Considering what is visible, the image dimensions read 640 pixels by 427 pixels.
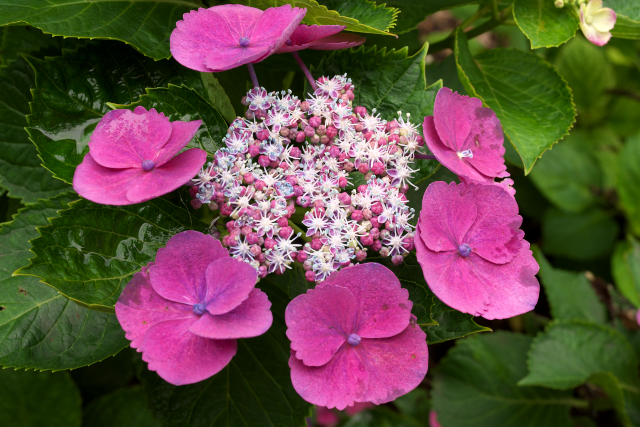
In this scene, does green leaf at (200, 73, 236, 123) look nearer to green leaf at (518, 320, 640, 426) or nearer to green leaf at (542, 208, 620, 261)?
green leaf at (518, 320, 640, 426)

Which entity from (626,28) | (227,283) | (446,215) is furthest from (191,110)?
(626,28)

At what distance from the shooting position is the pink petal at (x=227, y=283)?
2.12 feet

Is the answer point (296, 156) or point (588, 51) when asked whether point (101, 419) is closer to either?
point (296, 156)

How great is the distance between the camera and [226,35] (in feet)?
2.67

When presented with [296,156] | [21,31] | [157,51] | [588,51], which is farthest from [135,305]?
[588,51]

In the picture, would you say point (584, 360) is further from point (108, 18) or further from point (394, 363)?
point (108, 18)

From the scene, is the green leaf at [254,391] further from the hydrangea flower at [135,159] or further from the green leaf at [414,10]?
the green leaf at [414,10]

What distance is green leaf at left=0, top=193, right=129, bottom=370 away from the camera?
2.71 feet

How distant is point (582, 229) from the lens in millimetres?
1784

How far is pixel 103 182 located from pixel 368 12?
1.75ft

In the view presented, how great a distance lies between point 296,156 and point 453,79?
0.62 meters

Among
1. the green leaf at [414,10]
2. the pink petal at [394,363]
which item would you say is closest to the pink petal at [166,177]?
the pink petal at [394,363]

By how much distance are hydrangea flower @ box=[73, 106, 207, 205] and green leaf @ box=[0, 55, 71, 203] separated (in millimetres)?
385

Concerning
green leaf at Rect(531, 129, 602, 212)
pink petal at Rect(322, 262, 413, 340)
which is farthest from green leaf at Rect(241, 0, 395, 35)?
green leaf at Rect(531, 129, 602, 212)
